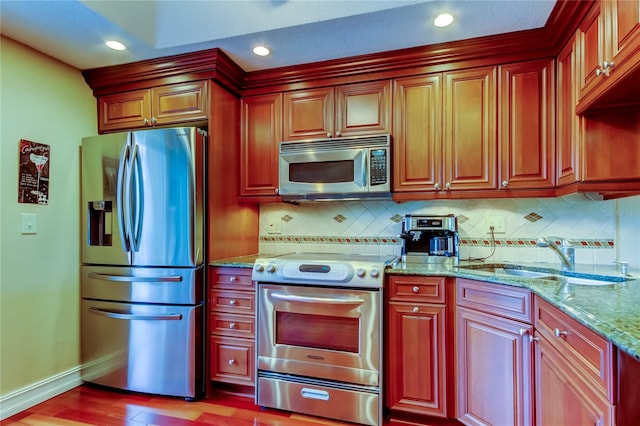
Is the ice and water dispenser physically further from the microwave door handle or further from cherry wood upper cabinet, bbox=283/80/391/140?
the microwave door handle

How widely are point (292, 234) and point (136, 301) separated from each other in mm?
1193

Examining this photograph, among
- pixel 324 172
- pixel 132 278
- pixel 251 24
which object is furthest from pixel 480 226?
pixel 132 278

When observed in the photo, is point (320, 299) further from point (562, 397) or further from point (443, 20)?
point (443, 20)

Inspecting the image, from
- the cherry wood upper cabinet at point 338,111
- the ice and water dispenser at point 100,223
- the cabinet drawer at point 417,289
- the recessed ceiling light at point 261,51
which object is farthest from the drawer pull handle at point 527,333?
the ice and water dispenser at point 100,223

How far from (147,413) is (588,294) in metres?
2.37

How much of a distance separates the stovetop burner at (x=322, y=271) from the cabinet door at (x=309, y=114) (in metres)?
0.92

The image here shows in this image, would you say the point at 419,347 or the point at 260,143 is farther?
the point at 260,143

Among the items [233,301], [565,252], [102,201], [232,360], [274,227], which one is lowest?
[232,360]

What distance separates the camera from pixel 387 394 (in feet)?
6.28

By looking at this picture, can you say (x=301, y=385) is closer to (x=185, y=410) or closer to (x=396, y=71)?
(x=185, y=410)

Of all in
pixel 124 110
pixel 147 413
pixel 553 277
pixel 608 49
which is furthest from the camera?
pixel 124 110

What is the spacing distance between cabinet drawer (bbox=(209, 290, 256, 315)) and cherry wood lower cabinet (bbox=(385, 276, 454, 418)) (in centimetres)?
88

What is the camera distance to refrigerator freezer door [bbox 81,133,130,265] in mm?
2262

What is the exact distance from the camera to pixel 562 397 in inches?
46.6
